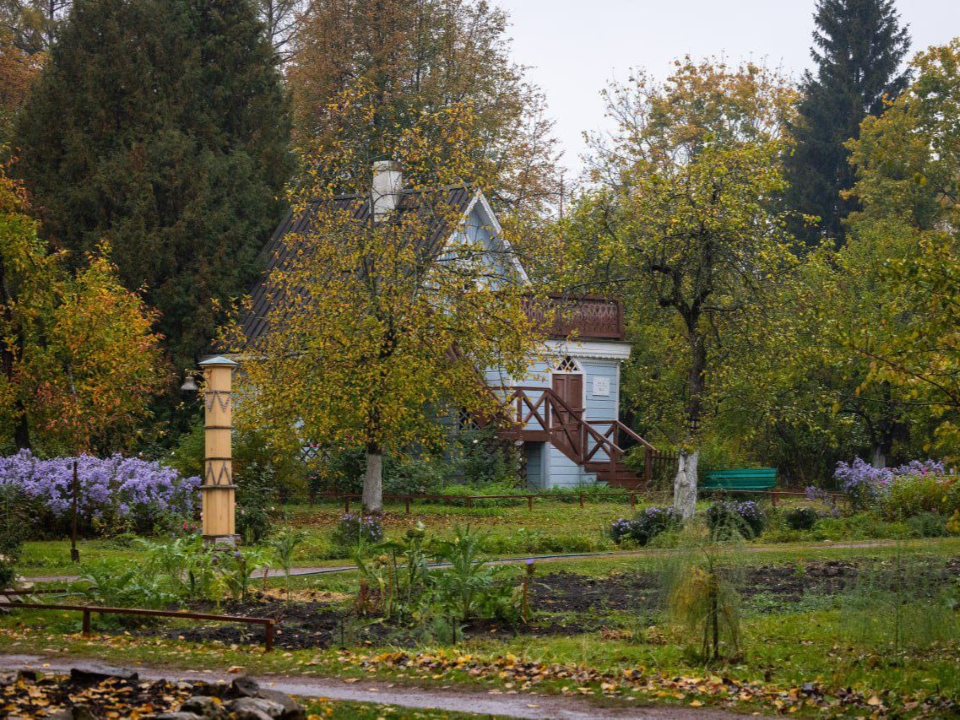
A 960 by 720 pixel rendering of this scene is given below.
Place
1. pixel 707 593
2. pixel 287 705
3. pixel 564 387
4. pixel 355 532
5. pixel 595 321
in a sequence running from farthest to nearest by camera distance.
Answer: pixel 595 321
pixel 564 387
pixel 355 532
pixel 707 593
pixel 287 705

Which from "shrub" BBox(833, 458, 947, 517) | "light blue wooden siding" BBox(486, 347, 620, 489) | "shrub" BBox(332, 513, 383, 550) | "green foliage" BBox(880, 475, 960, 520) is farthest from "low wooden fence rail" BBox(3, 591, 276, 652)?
"light blue wooden siding" BBox(486, 347, 620, 489)

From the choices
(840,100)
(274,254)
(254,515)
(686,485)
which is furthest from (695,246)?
(840,100)

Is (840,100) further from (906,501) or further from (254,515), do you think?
(254,515)

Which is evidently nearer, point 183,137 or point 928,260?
point 928,260

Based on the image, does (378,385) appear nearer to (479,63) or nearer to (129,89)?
(129,89)

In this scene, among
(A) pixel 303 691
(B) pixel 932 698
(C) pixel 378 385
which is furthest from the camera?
(C) pixel 378 385

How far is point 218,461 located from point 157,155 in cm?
1644

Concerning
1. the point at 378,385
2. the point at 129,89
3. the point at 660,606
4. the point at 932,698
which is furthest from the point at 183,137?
the point at 932,698

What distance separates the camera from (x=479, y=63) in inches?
1639

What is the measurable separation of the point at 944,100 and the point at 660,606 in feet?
117

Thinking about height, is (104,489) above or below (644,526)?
above

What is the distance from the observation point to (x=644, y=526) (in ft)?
68.0

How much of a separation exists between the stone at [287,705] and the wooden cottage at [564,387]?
21.0 metres

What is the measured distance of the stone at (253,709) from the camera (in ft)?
25.4
